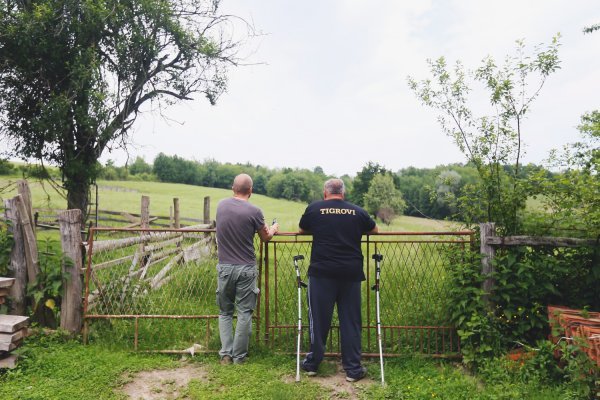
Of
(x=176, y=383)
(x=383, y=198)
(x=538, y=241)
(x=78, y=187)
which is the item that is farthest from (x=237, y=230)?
(x=383, y=198)

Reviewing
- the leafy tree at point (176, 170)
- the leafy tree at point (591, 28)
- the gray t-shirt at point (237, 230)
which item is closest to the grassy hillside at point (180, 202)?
the leafy tree at point (176, 170)

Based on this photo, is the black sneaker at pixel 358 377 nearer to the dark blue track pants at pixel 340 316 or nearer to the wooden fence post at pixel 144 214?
the dark blue track pants at pixel 340 316

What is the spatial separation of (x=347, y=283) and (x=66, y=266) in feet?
12.1

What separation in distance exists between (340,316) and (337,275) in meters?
0.53

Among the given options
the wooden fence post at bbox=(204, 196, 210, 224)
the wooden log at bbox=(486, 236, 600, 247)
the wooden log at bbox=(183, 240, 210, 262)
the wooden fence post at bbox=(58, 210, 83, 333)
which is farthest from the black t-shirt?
the wooden fence post at bbox=(204, 196, 210, 224)

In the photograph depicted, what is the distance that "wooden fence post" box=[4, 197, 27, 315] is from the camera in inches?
222

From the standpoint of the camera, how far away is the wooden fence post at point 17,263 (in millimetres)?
5641

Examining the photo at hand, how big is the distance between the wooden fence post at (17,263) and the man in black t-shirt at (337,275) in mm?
3822

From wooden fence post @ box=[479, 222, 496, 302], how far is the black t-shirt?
1.49 m

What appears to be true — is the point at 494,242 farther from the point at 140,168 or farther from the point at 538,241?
the point at 140,168

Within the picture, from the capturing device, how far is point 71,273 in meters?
5.62

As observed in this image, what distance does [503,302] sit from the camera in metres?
5.19

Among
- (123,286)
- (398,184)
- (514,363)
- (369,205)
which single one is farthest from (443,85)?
(398,184)

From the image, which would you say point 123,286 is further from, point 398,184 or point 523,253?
point 398,184
